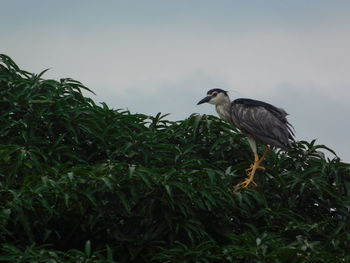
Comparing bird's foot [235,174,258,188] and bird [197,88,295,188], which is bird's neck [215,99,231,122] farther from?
bird's foot [235,174,258,188]

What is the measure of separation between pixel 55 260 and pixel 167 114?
3.83m

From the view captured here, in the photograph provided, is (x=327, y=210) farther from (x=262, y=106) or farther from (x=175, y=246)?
(x=175, y=246)

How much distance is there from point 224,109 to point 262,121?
743mm

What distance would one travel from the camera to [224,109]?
12.4 meters

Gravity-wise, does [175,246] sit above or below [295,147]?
below

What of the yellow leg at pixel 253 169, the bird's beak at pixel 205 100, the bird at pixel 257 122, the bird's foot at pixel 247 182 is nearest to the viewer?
the bird's foot at pixel 247 182

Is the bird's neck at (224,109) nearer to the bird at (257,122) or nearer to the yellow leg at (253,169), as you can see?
the bird at (257,122)

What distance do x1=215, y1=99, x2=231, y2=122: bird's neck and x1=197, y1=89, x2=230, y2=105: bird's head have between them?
31 mm

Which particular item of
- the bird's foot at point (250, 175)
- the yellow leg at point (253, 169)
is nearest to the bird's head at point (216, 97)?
the yellow leg at point (253, 169)

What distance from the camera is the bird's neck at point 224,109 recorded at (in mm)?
12370

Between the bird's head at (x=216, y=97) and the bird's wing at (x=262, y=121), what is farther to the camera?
the bird's head at (x=216, y=97)

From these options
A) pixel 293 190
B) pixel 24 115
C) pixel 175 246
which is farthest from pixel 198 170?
pixel 24 115

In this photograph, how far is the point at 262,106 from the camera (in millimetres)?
12117

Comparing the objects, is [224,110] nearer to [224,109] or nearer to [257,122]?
[224,109]
